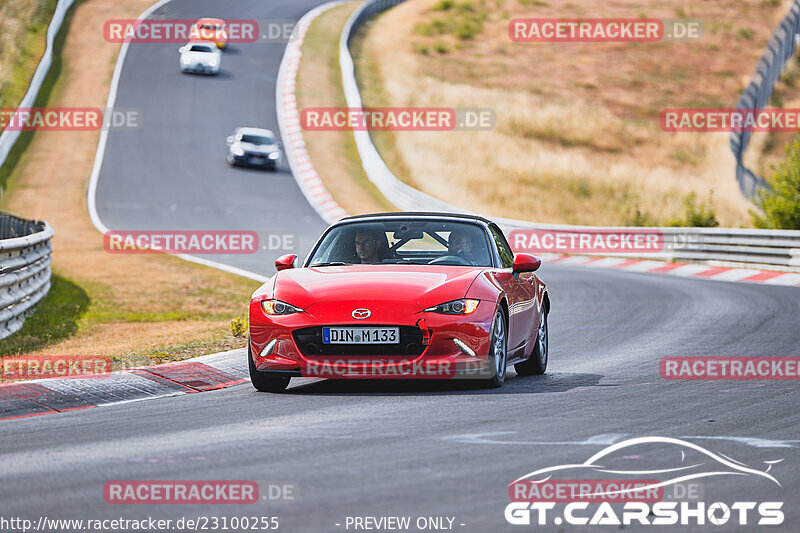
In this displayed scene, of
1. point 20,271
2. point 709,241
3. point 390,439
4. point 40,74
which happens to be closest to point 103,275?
point 20,271

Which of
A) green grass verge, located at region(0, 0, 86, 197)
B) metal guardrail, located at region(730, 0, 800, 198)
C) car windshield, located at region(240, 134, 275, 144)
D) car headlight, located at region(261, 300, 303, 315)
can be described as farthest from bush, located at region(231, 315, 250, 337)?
metal guardrail, located at region(730, 0, 800, 198)

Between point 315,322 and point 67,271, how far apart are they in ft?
49.1

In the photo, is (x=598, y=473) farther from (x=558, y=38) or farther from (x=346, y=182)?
(x=558, y=38)

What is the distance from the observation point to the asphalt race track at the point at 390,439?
5242mm

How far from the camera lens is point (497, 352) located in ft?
29.4

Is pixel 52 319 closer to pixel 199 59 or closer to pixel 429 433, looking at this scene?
pixel 429 433

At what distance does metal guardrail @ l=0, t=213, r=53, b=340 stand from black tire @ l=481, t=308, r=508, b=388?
6.71 meters

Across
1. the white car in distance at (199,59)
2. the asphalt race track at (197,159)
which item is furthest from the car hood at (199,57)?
the asphalt race track at (197,159)

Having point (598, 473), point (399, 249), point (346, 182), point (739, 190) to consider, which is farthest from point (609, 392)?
point (739, 190)

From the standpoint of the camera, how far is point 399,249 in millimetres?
9859

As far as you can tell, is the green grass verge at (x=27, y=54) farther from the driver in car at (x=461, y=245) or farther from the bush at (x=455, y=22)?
the driver in car at (x=461, y=245)

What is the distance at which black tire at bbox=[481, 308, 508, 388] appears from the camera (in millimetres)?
8781

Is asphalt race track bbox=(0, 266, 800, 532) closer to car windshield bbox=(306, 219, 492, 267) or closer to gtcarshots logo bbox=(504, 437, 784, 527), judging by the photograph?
gtcarshots logo bbox=(504, 437, 784, 527)

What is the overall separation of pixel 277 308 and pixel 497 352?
5.71 ft
